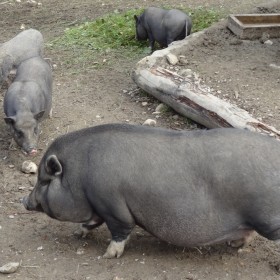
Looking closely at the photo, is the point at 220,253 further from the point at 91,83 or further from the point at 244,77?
the point at 91,83

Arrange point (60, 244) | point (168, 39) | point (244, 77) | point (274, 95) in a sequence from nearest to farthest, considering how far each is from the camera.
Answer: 1. point (60, 244)
2. point (274, 95)
3. point (244, 77)
4. point (168, 39)

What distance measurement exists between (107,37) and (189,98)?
2984mm

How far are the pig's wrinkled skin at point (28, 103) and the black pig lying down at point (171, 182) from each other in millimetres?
1633

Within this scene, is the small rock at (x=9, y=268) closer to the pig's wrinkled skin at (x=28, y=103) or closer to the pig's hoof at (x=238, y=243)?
the pig's hoof at (x=238, y=243)

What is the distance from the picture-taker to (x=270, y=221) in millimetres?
3775

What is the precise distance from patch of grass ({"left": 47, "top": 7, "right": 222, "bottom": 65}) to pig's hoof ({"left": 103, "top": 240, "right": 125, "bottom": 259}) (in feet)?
13.8

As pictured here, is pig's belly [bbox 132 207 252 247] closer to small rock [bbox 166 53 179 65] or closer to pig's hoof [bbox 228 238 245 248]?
pig's hoof [bbox 228 238 245 248]

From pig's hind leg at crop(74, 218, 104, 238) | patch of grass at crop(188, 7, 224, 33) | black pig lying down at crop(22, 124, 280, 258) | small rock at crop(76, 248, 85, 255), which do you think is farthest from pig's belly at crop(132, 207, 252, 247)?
→ patch of grass at crop(188, 7, 224, 33)

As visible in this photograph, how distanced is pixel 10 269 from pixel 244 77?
140 inches

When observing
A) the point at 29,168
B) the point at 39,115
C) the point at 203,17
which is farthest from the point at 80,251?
the point at 203,17

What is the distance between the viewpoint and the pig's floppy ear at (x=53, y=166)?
4164 mm

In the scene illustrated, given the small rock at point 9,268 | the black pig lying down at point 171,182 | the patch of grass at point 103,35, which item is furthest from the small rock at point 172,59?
the small rock at point 9,268

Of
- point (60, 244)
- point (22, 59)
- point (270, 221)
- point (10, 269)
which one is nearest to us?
point (270, 221)

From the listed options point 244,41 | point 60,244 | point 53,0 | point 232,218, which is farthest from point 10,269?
point 53,0
